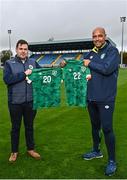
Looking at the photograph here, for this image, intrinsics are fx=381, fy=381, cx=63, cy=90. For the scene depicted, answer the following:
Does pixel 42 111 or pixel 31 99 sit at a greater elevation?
pixel 31 99

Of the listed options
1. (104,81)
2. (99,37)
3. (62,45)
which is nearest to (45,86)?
(104,81)

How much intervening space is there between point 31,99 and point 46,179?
139 cm

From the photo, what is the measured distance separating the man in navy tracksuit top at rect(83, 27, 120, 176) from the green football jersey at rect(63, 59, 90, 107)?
0.17 m

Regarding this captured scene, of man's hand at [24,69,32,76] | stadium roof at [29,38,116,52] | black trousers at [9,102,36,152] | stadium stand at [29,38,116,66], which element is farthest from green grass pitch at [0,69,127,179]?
stadium stand at [29,38,116,66]

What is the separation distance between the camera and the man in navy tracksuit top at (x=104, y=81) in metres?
5.56

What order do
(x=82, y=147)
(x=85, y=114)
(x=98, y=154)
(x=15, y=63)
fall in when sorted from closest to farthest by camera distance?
(x=15, y=63), (x=98, y=154), (x=82, y=147), (x=85, y=114)

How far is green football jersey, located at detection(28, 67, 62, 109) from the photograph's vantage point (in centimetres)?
629

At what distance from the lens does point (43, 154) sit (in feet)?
22.6

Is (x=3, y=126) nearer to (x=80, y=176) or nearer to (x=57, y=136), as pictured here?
(x=57, y=136)

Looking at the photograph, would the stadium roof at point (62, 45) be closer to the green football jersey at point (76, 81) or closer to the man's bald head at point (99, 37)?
the green football jersey at point (76, 81)

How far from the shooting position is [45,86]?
6.42 metres

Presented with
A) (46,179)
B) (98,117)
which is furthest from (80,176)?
(98,117)

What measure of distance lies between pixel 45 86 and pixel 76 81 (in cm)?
55

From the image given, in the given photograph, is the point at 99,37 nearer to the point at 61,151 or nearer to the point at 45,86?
the point at 45,86
